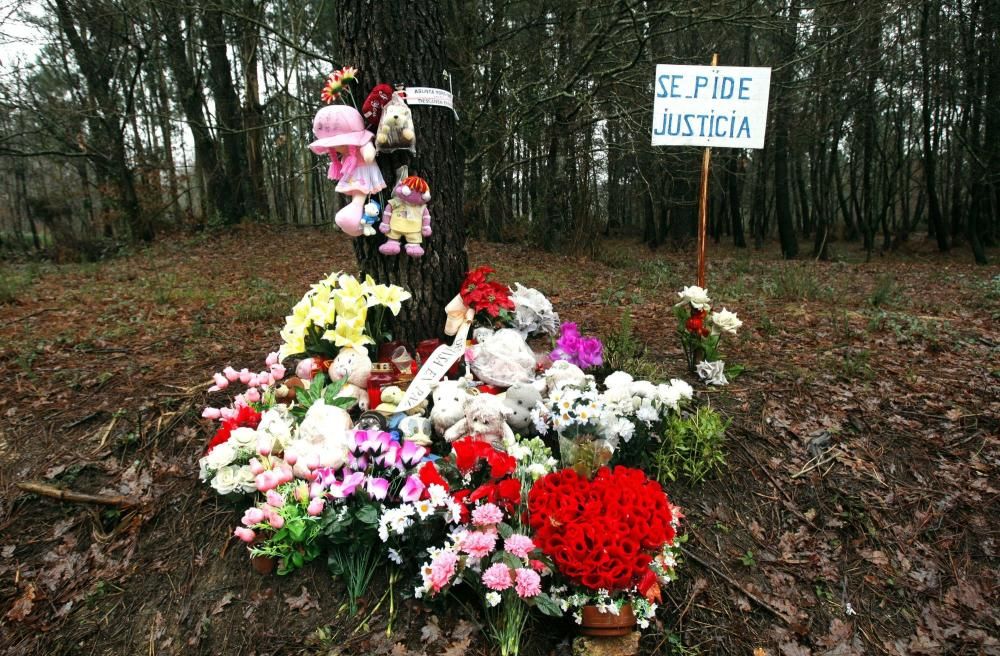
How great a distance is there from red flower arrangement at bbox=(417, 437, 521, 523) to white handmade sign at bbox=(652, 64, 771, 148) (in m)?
2.14

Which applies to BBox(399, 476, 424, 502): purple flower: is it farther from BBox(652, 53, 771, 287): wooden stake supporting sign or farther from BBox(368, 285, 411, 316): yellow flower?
BBox(652, 53, 771, 287): wooden stake supporting sign

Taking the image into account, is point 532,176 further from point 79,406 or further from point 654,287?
point 79,406

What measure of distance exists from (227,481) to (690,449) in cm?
207

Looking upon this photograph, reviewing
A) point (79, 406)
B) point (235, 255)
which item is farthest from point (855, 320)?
point (235, 255)

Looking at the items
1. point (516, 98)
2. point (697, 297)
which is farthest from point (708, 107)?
point (516, 98)

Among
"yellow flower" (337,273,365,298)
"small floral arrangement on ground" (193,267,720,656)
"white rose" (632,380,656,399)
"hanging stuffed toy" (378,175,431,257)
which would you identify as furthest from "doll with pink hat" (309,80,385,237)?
"white rose" (632,380,656,399)

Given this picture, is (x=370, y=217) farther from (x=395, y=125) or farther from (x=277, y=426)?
(x=277, y=426)

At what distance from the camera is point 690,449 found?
2604 mm

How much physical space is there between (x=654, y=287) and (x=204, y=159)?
11284 mm

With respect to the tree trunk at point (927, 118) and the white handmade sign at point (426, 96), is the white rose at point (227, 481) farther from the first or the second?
the tree trunk at point (927, 118)

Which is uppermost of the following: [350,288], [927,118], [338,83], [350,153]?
[927,118]

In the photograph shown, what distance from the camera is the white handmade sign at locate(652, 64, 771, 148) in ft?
10.4

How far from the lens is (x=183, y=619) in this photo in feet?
6.59

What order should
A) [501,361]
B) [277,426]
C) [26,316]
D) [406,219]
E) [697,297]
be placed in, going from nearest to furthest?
[277,426], [501,361], [406,219], [697,297], [26,316]
